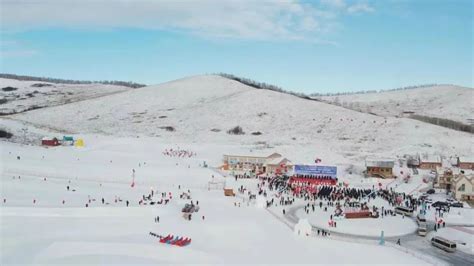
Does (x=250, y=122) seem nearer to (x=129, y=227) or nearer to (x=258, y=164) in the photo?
(x=258, y=164)

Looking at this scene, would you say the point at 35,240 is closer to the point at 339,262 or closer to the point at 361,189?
the point at 339,262

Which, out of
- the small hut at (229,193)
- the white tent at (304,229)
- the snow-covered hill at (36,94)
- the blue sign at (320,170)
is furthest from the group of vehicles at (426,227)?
the snow-covered hill at (36,94)

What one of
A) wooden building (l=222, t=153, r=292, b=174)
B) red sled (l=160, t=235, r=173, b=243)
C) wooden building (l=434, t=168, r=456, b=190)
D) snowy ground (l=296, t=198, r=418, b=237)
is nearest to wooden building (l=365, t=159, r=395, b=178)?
wooden building (l=434, t=168, r=456, b=190)

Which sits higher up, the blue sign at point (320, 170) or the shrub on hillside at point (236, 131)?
the shrub on hillside at point (236, 131)

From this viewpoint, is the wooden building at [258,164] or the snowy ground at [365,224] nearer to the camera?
the snowy ground at [365,224]

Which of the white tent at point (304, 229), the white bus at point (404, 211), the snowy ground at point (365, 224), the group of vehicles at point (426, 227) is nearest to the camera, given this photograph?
the group of vehicles at point (426, 227)

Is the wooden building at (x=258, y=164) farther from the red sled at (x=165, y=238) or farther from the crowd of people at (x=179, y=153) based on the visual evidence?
the red sled at (x=165, y=238)

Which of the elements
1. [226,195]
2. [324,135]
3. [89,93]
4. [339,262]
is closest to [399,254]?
[339,262]
